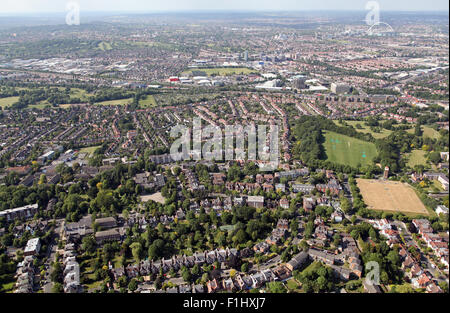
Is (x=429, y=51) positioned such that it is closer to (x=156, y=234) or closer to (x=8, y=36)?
(x=156, y=234)

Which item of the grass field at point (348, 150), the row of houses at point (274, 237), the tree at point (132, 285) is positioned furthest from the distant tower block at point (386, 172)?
the tree at point (132, 285)

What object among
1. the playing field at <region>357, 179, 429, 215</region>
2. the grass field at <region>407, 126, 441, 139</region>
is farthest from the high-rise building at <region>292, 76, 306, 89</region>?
the playing field at <region>357, 179, 429, 215</region>

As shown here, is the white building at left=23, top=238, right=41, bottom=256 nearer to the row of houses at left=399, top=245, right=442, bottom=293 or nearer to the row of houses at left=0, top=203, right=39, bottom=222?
the row of houses at left=0, top=203, right=39, bottom=222

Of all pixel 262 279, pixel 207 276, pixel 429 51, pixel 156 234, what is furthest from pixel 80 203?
pixel 429 51

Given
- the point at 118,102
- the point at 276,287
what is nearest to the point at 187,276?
the point at 276,287

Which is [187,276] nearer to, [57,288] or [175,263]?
[175,263]
